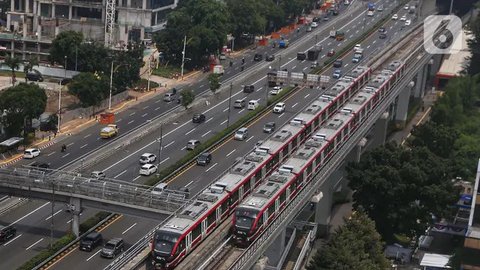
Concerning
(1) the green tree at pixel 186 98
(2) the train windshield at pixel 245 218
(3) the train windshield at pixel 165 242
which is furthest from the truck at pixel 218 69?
(3) the train windshield at pixel 165 242

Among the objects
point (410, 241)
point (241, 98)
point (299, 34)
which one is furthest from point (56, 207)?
point (299, 34)

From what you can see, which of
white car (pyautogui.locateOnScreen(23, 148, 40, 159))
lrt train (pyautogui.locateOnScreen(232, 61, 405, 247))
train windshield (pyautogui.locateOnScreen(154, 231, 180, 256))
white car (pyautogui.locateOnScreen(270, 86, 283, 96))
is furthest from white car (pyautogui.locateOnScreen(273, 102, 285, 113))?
train windshield (pyautogui.locateOnScreen(154, 231, 180, 256))

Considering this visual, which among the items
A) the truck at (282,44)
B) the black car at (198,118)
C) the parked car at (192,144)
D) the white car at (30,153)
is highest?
the truck at (282,44)

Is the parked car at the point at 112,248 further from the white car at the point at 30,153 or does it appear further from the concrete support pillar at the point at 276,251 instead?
the white car at the point at 30,153

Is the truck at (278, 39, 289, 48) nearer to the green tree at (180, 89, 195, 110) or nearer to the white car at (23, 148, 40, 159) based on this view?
the green tree at (180, 89, 195, 110)

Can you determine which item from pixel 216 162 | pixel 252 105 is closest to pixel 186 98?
pixel 252 105

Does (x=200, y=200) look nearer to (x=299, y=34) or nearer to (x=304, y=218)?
(x=304, y=218)
